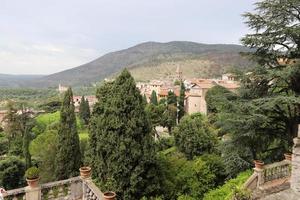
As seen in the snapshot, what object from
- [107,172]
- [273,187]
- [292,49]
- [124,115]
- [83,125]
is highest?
[292,49]

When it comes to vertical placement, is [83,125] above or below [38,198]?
below

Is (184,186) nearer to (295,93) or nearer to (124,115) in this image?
(124,115)

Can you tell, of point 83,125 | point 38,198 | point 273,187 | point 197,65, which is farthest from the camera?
point 197,65

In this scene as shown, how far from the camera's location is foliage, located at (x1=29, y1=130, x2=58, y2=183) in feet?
81.0

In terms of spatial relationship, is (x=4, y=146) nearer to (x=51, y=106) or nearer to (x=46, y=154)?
(x=46, y=154)

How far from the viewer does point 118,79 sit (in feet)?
50.4

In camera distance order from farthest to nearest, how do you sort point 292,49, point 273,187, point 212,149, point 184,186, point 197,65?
point 197,65 < point 212,149 < point 184,186 < point 292,49 < point 273,187

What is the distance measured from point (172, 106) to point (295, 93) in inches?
1418

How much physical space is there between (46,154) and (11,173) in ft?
11.6

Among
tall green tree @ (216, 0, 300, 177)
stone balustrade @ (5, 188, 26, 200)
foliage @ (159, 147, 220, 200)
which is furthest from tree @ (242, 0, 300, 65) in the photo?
stone balustrade @ (5, 188, 26, 200)

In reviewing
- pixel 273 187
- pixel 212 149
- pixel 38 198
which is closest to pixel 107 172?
pixel 38 198

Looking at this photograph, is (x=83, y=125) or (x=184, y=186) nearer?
(x=184, y=186)

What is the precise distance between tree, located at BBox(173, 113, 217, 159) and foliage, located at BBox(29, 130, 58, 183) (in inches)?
398

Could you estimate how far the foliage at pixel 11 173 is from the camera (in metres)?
26.7
